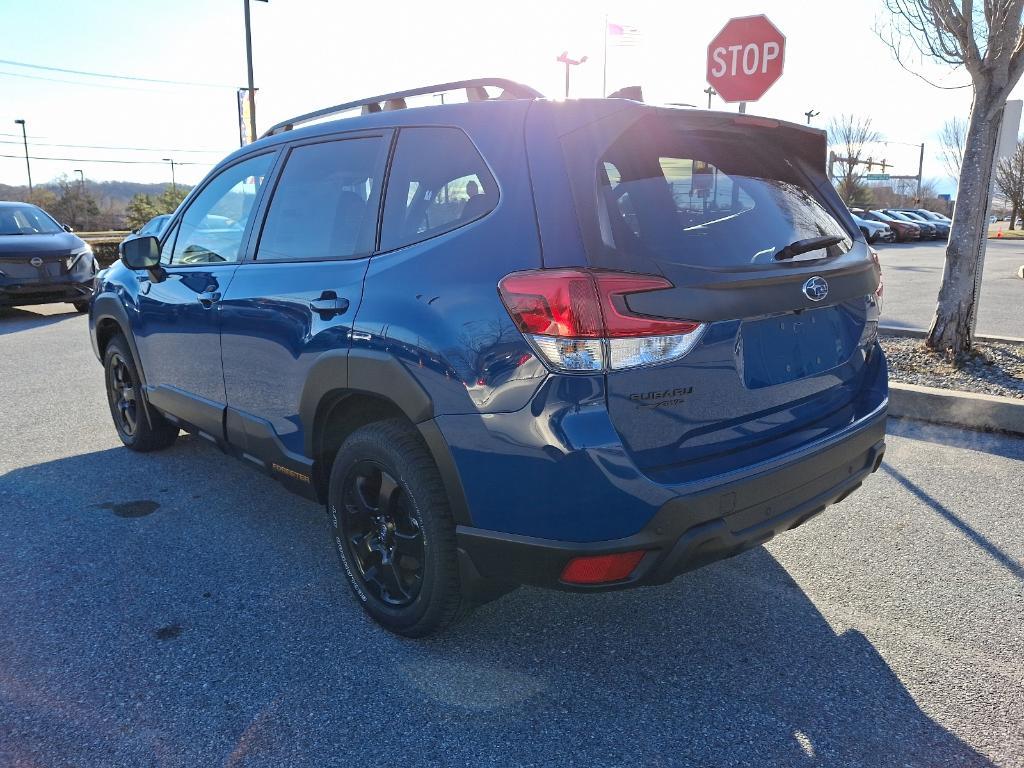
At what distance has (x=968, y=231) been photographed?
20.2 feet

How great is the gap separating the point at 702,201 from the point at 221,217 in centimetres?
242

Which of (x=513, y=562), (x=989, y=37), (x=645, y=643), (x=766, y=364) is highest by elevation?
(x=989, y=37)

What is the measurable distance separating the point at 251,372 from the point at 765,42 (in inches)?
244

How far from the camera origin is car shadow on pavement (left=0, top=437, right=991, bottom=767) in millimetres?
2191

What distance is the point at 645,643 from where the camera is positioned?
2717 millimetres

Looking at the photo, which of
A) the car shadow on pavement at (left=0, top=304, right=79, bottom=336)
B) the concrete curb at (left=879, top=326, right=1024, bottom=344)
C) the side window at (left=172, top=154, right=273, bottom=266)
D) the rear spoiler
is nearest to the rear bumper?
the rear spoiler

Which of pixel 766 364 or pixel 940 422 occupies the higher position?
pixel 766 364

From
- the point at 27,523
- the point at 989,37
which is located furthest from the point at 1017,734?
the point at 989,37

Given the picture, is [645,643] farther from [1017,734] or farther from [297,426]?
[297,426]

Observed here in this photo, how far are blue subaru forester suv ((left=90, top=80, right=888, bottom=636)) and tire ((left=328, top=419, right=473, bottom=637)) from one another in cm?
1

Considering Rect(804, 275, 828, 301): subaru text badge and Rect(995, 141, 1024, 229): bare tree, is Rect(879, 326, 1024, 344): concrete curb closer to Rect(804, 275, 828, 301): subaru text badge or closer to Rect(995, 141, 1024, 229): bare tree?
Rect(804, 275, 828, 301): subaru text badge

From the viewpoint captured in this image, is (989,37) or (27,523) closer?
(27,523)

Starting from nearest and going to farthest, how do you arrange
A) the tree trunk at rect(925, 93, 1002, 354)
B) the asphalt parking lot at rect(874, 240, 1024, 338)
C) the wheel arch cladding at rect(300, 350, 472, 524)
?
the wheel arch cladding at rect(300, 350, 472, 524) < the tree trunk at rect(925, 93, 1002, 354) < the asphalt parking lot at rect(874, 240, 1024, 338)

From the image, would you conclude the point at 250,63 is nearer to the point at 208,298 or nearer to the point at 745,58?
the point at 745,58
